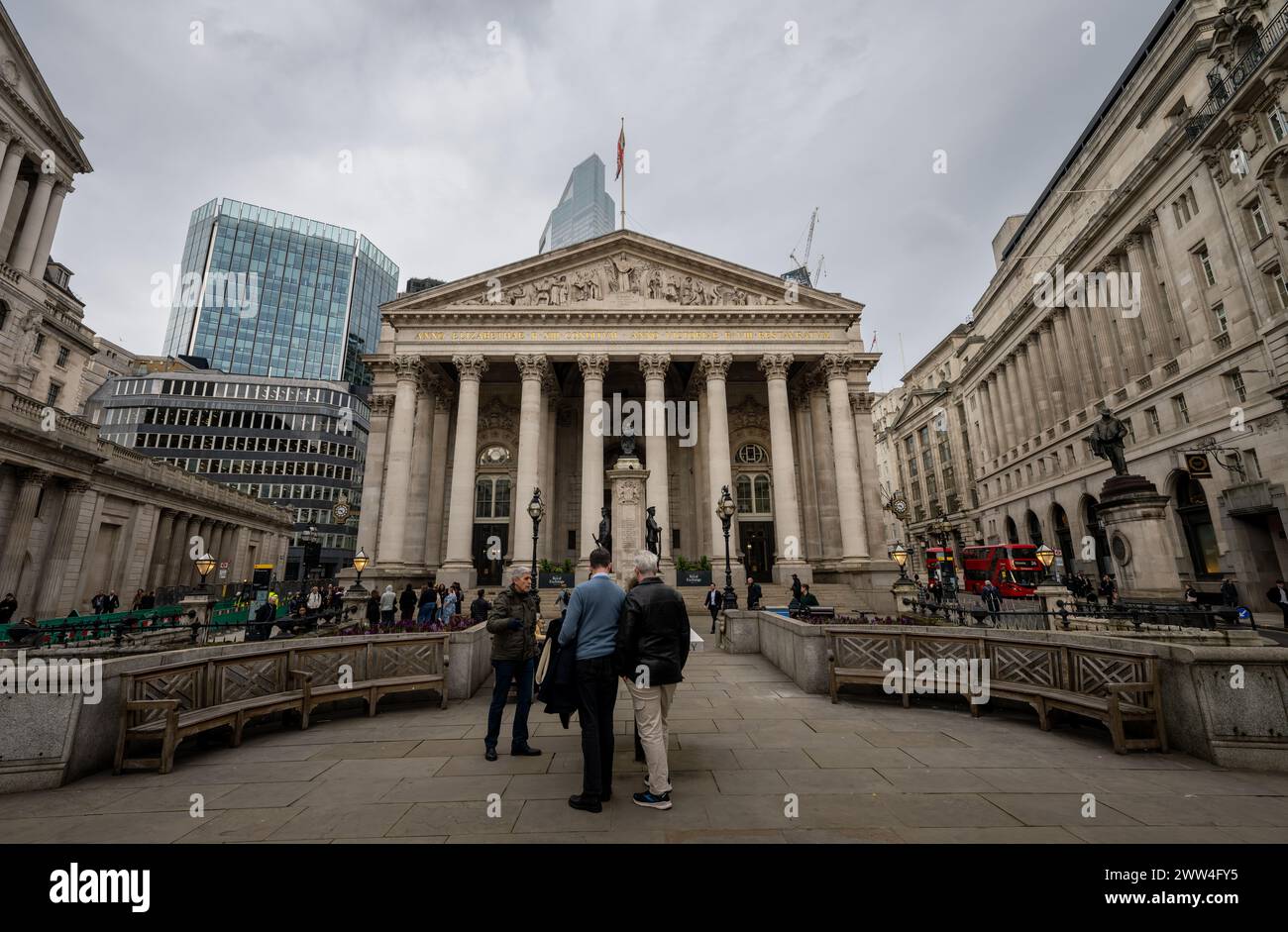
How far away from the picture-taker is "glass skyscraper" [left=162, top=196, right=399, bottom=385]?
105m

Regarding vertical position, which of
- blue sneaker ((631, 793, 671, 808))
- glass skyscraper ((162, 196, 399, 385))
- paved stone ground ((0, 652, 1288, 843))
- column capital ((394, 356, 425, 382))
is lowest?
paved stone ground ((0, 652, 1288, 843))

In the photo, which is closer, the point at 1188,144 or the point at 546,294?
the point at 1188,144

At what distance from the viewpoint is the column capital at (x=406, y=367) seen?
29.5 metres

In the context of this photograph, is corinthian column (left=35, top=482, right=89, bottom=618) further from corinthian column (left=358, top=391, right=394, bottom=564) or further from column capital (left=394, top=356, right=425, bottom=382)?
column capital (left=394, top=356, right=425, bottom=382)

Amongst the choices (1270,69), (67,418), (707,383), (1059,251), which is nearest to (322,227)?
(67,418)

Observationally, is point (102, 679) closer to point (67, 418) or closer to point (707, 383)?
point (707, 383)

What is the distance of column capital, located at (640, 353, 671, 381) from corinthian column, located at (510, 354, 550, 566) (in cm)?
554

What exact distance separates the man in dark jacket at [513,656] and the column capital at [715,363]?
24.5 metres

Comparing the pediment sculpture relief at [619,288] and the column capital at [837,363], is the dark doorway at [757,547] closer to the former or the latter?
the column capital at [837,363]

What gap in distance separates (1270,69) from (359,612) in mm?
44680

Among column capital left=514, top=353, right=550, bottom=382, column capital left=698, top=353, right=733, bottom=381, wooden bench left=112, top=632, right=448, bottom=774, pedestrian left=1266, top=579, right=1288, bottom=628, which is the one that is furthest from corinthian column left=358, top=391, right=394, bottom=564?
pedestrian left=1266, top=579, right=1288, bottom=628

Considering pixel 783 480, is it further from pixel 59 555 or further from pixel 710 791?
pixel 59 555

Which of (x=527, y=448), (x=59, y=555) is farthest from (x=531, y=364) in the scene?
Result: (x=59, y=555)

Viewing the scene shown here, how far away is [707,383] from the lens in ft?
98.6
